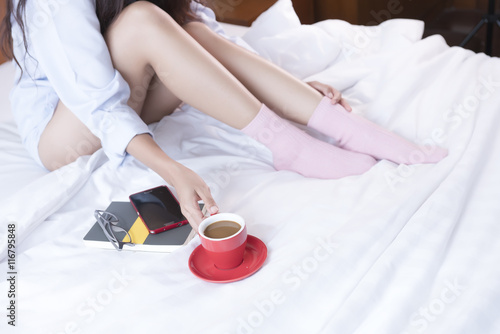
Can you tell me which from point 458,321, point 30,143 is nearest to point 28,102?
point 30,143

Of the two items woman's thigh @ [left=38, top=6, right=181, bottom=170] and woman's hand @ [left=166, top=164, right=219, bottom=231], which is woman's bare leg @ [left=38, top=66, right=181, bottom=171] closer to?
woman's thigh @ [left=38, top=6, right=181, bottom=170]

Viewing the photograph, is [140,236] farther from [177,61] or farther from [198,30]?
[198,30]

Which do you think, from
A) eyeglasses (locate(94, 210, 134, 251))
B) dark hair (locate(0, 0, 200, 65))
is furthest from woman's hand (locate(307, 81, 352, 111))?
eyeglasses (locate(94, 210, 134, 251))

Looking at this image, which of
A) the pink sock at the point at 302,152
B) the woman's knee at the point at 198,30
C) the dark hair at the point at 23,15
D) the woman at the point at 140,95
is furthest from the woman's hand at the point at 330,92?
the dark hair at the point at 23,15

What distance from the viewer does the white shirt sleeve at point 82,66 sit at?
3.13 feet

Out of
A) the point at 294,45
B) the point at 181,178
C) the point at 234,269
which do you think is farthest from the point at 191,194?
the point at 294,45

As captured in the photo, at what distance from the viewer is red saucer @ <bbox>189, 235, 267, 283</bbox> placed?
0.76 meters

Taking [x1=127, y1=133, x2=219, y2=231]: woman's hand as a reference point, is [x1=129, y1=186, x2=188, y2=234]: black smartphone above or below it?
below

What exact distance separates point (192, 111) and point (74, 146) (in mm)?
286

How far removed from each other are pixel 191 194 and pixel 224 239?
0.48 ft

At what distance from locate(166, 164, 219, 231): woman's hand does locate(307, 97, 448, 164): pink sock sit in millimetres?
316

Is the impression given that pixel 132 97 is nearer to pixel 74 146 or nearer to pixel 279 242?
pixel 74 146

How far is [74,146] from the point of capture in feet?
3.54

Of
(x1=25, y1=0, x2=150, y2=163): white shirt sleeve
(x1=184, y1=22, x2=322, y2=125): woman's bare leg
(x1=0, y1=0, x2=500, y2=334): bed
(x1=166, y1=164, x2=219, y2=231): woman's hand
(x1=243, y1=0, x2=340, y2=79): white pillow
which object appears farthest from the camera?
(x1=243, y1=0, x2=340, y2=79): white pillow
